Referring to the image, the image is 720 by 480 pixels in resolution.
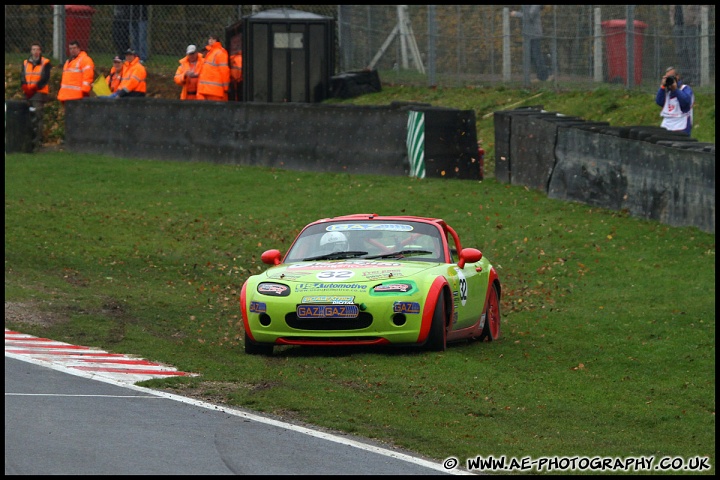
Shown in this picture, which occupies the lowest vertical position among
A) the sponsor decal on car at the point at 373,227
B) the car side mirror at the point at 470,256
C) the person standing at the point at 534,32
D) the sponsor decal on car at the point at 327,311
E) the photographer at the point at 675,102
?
the sponsor decal on car at the point at 327,311

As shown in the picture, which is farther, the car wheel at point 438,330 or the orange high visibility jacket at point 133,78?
the orange high visibility jacket at point 133,78

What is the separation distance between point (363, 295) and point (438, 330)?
762 millimetres

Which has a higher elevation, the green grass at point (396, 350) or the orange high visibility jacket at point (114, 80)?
the orange high visibility jacket at point (114, 80)

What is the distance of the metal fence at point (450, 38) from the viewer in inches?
1105

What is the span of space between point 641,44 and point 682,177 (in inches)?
403

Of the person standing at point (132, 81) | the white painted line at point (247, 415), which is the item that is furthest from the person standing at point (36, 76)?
the white painted line at point (247, 415)

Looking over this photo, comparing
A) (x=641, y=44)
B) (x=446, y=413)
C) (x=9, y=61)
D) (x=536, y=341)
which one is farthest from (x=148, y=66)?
(x=446, y=413)

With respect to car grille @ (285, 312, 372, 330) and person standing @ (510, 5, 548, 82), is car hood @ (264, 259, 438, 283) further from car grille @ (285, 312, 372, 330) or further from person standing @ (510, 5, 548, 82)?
person standing @ (510, 5, 548, 82)

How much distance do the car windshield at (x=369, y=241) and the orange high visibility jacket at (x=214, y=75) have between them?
1647 centimetres

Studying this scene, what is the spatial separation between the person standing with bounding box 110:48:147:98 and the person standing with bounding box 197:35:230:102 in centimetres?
127

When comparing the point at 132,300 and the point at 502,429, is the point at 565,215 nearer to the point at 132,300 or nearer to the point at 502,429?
the point at 132,300

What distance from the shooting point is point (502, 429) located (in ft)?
29.1

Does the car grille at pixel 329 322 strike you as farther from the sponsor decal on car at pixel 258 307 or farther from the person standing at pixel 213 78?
the person standing at pixel 213 78

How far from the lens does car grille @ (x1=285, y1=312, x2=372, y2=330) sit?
11.3 m
